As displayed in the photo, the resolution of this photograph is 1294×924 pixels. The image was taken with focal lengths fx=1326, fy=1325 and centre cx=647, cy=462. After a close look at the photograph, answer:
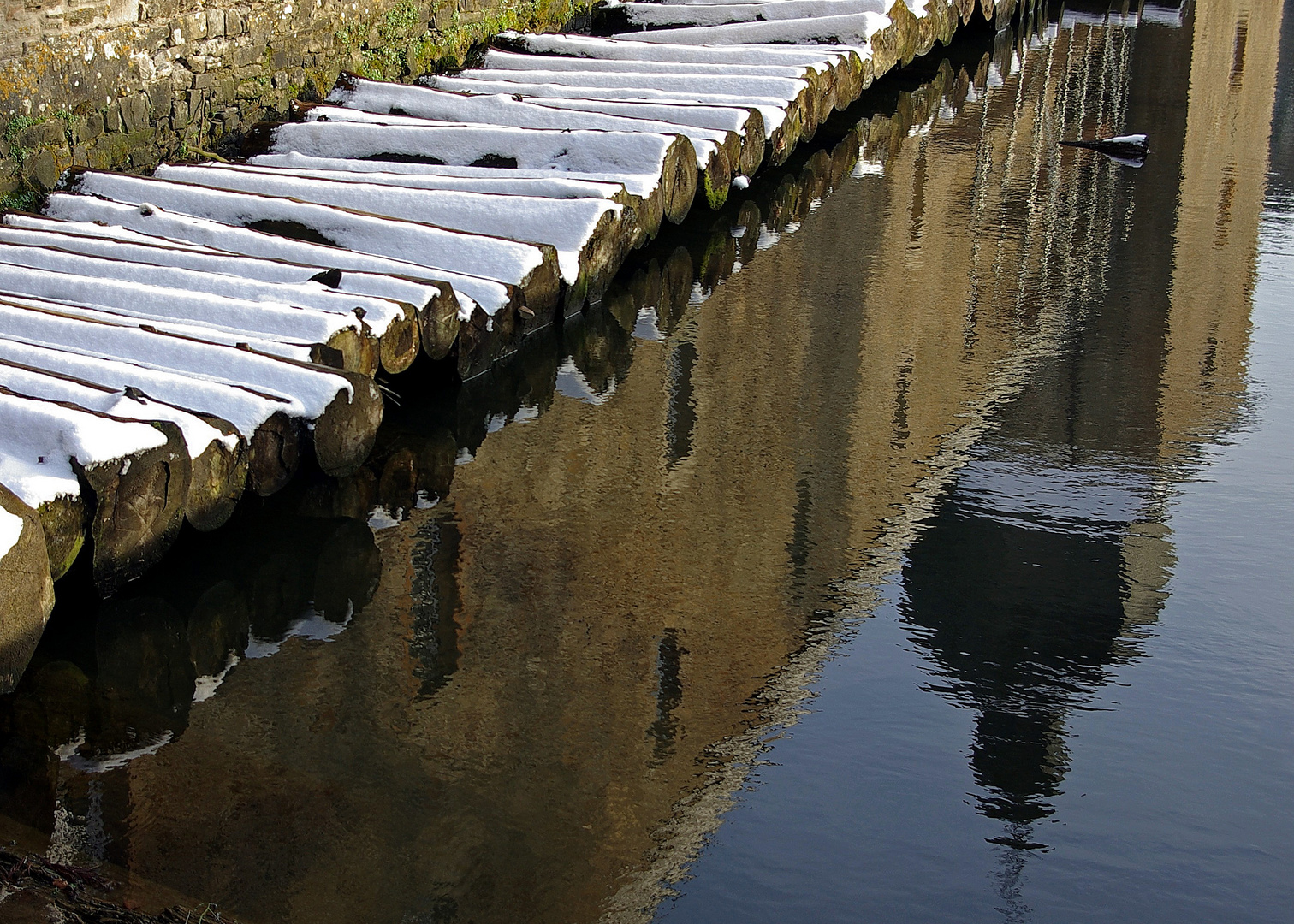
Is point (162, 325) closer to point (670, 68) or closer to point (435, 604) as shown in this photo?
point (435, 604)

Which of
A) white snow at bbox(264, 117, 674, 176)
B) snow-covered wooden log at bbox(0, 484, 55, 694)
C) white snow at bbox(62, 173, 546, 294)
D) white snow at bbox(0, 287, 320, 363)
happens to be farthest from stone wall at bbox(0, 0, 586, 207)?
snow-covered wooden log at bbox(0, 484, 55, 694)

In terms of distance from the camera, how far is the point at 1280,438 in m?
6.91

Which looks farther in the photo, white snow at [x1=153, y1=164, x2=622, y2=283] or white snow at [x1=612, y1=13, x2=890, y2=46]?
white snow at [x1=612, y1=13, x2=890, y2=46]

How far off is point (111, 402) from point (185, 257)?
7.46 feet

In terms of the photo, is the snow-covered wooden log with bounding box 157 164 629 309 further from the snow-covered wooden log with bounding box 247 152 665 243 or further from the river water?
the river water

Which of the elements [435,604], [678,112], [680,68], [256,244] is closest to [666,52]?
[680,68]

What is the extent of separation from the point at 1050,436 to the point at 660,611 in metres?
2.67

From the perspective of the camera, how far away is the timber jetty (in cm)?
509

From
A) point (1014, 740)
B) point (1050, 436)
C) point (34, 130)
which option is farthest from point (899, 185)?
point (1014, 740)

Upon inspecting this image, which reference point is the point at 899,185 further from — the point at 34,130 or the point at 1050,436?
the point at 34,130

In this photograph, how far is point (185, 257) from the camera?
732 centimetres

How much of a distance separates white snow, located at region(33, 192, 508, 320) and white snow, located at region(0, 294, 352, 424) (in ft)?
4.39

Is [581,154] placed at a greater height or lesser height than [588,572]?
greater

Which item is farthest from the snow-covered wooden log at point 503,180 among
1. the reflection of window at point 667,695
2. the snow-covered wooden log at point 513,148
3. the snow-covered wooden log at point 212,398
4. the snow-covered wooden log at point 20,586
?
the snow-covered wooden log at point 20,586
